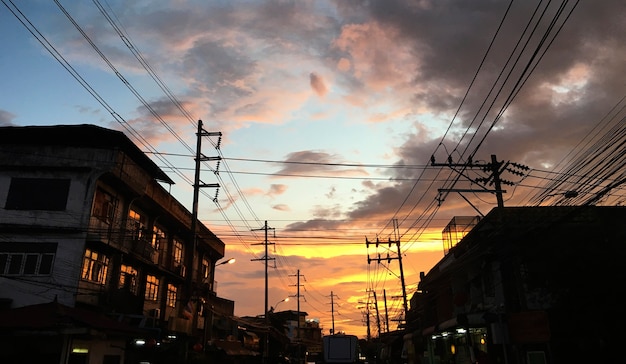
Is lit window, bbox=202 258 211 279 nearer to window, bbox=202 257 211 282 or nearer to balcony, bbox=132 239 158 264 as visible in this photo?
window, bbox=202 257 211 282

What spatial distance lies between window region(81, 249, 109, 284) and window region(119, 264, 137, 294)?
184cm

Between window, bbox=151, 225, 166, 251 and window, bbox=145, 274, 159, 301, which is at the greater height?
window, bbox=151, 225, 166, 251

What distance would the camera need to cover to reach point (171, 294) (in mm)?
34531

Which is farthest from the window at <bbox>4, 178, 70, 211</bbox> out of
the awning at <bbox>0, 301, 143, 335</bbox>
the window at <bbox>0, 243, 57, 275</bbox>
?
the awning at <bbox>0, 301, 143, 335</bbox>

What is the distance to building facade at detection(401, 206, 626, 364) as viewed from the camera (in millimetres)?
18016

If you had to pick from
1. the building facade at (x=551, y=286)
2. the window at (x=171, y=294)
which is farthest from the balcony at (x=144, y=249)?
the building facade at (x=551, y=286)

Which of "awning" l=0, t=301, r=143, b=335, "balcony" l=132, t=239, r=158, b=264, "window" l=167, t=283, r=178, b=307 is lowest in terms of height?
"awning" l=0, t=301, r=143, b=335

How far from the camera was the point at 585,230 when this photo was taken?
21.3 meters

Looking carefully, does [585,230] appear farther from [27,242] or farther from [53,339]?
[27,242]

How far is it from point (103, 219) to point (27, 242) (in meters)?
3.61

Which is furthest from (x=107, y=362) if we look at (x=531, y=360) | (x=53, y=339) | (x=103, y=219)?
(x=531, y=360)

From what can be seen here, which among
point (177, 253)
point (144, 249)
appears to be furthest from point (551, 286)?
point (177, 253)

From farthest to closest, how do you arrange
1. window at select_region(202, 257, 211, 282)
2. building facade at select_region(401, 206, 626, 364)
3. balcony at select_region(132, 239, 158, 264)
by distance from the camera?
window at select_region(202, 257, 211, 282) → balcony at select_region(132, 239, 158, 264) → building facade at select_region(401, 206, 626, 364)

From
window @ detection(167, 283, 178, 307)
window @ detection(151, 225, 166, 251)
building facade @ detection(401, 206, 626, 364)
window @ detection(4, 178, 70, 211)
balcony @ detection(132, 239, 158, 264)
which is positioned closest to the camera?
building facade @ detection(401, 206, 626, 364)
